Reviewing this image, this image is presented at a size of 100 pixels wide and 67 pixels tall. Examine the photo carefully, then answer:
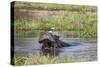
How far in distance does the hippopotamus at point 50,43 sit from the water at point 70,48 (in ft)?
0.15

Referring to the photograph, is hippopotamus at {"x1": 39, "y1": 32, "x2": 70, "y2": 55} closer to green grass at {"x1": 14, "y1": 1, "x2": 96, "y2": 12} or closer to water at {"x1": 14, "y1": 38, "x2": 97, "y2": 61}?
water at {"x1": 14, "y1": 38, "x2": 97, "y2": 61}

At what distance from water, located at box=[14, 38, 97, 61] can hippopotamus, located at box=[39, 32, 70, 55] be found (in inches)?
1.8

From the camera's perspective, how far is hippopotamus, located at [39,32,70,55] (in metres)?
2.16

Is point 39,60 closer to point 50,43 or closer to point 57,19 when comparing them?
point 50,43

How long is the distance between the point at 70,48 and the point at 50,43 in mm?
248

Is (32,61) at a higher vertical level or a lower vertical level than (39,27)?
lower

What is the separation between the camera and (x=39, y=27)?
2.16 m

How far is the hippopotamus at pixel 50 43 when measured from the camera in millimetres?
2164

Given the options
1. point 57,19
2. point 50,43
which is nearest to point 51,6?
point 57,19

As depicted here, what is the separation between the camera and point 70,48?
2.27 m

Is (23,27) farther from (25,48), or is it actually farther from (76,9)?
(76,9)

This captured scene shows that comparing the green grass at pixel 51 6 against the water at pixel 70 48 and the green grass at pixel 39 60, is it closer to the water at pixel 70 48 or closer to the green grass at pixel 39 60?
the water at pixel 70 48
